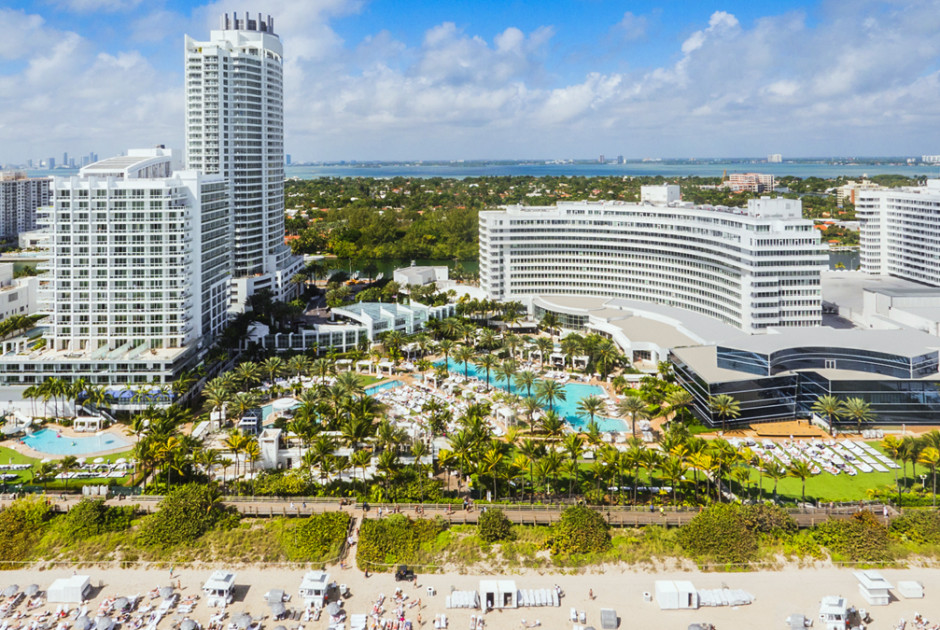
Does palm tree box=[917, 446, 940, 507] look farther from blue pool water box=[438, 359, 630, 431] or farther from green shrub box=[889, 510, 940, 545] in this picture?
blue pool water box=[438, 359, 630, 431]

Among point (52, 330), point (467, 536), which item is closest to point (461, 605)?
point (467, 536)

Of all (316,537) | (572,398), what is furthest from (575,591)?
(572,398)

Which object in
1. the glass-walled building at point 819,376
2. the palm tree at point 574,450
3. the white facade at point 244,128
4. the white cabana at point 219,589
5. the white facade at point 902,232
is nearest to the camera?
the white cabana at point 219,589

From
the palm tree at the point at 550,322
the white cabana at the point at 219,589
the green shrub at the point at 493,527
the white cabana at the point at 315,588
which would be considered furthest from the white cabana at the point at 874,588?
the palm tree at the point at 550,322

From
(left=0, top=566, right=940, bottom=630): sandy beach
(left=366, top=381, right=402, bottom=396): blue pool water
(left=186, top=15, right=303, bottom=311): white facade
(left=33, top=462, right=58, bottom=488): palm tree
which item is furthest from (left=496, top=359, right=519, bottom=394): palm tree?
(left=186, top=15, right=303, bottom=311): white facade

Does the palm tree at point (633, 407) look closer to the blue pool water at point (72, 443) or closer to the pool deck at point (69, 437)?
the pool deck at point (69, 437)
